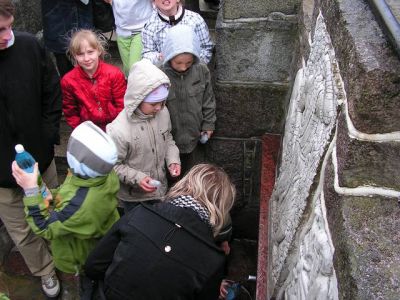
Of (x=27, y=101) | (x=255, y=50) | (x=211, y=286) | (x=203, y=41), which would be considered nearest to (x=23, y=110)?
(x=27, y=101)

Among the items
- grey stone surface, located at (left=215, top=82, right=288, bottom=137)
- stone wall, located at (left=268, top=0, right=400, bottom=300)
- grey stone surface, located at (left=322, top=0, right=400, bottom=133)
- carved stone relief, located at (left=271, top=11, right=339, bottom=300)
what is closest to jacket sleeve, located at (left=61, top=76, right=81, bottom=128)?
grey stone surface, located at (left=215, top=82, right=288, bottom=137)

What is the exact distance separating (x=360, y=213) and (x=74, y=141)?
135cm

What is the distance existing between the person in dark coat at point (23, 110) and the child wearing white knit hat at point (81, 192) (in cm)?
38

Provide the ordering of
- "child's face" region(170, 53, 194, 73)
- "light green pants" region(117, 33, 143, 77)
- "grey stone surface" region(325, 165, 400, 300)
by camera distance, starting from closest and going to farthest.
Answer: "grey stone surface" region(325, 165, 400, 300) → "child's face" region(170, 53, 194, 73) → "light green pants" region(117, 33, 143, 77)

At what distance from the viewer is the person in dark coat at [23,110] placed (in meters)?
2.25

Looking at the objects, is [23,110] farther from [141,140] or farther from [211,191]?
[211,191]

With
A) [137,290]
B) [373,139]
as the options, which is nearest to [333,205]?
[373,139]

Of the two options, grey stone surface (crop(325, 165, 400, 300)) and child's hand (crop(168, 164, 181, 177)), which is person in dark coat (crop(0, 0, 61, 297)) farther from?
grey stone surface (crop(325, 165, 400, 300))

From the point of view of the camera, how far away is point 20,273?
11.0ft

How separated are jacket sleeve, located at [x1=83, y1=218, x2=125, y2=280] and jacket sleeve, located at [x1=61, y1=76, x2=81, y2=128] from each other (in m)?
1.36

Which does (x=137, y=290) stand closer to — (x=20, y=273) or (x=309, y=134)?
(x=309, y=134)

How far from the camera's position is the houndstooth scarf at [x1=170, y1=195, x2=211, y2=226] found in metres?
1.82

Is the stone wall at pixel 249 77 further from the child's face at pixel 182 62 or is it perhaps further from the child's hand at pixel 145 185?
the child's hand at pixel 145 185

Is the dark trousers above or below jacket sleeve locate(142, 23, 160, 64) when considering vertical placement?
below
